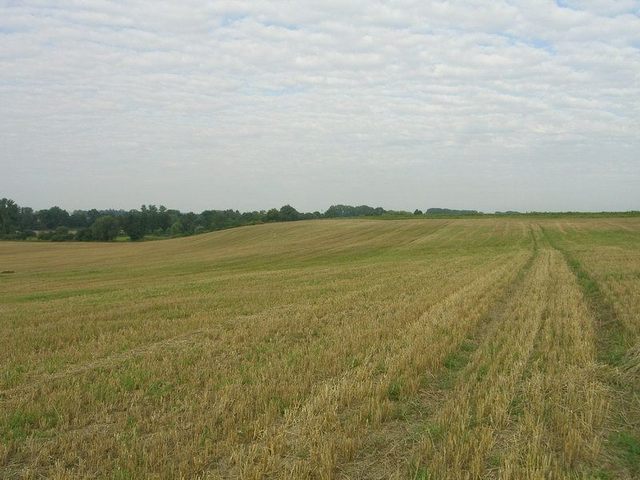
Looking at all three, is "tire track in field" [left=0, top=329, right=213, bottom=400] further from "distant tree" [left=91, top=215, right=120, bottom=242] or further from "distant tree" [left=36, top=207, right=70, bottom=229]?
"distant tree" [left=36, top=207, right=70, bottom=229]

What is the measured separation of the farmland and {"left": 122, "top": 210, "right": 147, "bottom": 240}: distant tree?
9733 cm

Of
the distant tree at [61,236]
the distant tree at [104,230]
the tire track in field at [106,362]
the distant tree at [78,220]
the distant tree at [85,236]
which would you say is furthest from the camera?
the distant tree at [78,220]

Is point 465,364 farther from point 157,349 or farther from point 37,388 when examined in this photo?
point 37,388

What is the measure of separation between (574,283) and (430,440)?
1444 cm

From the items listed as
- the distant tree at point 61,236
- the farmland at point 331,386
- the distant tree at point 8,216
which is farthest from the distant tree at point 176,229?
the farmland at point 331,386

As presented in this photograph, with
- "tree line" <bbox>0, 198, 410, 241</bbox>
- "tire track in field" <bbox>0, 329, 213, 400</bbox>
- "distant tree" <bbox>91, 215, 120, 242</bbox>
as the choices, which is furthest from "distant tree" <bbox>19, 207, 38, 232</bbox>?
"tire track in field" <bbox>0, 329, 213, 400</bbox>

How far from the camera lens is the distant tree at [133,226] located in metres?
107

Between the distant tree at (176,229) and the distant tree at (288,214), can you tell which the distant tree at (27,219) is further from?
the distant tree at (288,214)

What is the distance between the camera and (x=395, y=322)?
37.0ft

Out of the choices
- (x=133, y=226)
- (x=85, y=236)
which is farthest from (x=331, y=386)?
(x=133, y=226)

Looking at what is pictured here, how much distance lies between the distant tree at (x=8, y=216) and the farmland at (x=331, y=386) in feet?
374

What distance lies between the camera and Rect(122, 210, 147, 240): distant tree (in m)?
107

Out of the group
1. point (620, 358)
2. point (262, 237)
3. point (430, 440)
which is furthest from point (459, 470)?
point (262, 237)

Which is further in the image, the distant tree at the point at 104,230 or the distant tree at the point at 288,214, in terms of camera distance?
the distant tree at the point at 288,214
